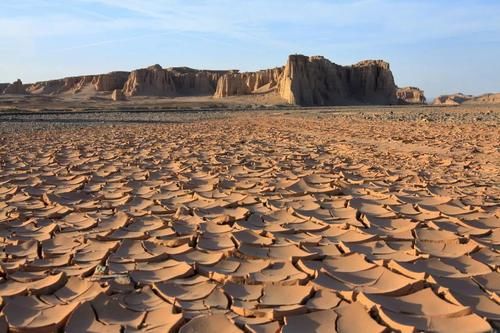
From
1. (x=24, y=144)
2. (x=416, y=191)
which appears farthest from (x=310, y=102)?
(x=416, y=191)

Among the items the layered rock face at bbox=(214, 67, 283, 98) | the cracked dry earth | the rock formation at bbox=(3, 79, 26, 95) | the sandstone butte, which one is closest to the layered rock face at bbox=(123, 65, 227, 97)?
the sandstone butte

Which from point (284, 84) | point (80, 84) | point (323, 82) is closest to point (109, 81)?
point (80, 84)

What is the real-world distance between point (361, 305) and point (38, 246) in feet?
5.92

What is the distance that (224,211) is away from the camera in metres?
3.48

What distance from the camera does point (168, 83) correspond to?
64.1 metres

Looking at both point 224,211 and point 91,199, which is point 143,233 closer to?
point 224,211

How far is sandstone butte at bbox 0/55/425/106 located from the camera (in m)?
47.0

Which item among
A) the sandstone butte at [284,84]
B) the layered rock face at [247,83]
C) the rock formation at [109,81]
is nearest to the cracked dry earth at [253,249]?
the sandstone butte at [284,84]

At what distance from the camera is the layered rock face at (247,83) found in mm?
52963

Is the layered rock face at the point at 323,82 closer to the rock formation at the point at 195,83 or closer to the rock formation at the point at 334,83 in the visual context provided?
the rock formation at the point at 334,83

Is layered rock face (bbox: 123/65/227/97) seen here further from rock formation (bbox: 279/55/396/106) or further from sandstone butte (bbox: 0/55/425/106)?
rock formation (bbox: 279/55/396/106)

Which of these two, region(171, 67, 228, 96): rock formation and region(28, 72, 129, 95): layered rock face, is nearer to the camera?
region(171, 67, 228, 96): rock formation

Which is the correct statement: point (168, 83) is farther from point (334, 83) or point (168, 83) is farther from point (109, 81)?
point (334, 83)

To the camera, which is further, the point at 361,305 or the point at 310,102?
the point at 310,102
